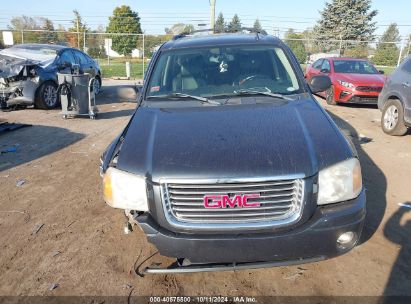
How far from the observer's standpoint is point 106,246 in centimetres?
322

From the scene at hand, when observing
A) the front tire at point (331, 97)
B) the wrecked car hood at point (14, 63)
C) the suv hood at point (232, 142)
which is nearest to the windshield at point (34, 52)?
the wrecked car hood at point (14, 63)

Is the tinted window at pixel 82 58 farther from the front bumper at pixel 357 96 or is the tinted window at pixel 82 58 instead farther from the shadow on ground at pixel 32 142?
the front bumper at pixel 357 96

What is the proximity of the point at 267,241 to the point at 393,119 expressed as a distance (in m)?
6.10

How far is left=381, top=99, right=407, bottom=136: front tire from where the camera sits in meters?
6.86

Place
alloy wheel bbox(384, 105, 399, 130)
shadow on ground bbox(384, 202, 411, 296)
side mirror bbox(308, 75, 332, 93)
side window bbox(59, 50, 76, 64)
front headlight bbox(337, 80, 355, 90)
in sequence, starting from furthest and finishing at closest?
front headlight bbox(337, 80, 355, 90), side window bbox(59, 50, 76, 64), alloy wheel bbox(384, 105, 399, 130), side mirror bbox(308, 75, 332, 93), shadow on ground bbox(384, 202, 411, 296)

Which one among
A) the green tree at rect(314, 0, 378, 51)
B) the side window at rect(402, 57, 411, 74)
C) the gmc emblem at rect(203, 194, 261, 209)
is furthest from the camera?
the green tree at rect(314, 0, 378, 51)

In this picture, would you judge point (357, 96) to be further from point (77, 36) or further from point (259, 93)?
point (77, 36)

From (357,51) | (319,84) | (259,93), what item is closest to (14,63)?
(259,93)

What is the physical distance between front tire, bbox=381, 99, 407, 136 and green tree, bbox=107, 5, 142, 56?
17661mm

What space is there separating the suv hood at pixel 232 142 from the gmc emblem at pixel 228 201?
0.44 ft

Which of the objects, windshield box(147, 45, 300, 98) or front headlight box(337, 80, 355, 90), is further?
front headlight box(337, 80, 355, 90)

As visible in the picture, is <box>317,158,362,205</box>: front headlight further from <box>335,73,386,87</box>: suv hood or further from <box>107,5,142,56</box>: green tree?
<box>107,5,142,56</box>: green tree

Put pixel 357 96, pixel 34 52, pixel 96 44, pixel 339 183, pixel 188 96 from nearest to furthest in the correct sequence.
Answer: pixel 339 183, pixel 188 96, pixel 34 52, pixel 357 96, pixel 96 44

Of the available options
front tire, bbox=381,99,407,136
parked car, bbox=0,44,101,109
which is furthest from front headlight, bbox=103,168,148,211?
parked car, bbox=0,44,101,109
